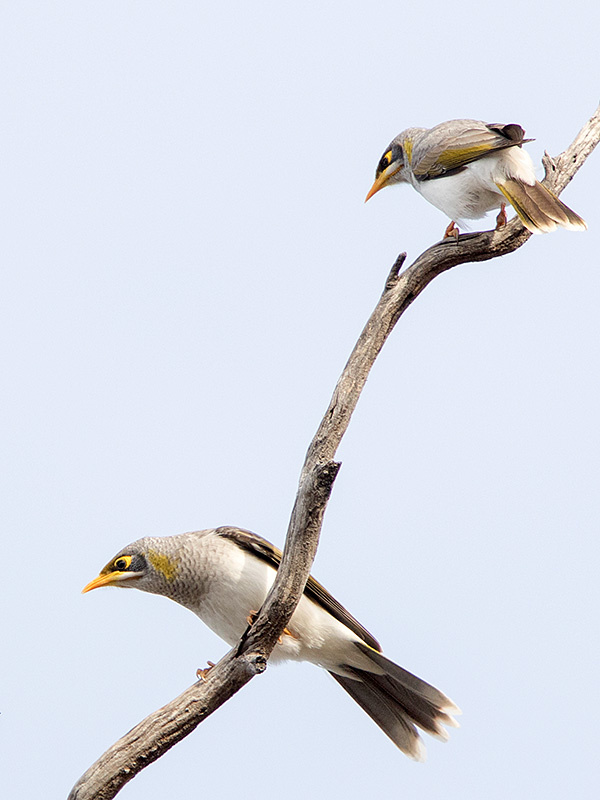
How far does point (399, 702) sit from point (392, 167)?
4.39 meters

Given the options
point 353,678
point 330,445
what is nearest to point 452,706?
point 353,678

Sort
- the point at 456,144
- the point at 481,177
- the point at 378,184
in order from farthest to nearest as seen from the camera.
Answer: the point at 378,184 < the point at 456,144 < the point at 481,177

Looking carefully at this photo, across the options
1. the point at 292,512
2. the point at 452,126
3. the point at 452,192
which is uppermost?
the point at 452,126

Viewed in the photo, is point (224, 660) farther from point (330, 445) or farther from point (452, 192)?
point (452, 192)

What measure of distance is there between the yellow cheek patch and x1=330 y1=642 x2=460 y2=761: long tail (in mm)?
1383

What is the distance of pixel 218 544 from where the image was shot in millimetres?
7043

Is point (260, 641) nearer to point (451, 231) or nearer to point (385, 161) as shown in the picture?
point (451, 231)

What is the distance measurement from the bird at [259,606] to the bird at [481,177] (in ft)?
8.72

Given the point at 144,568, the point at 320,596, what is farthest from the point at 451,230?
the point at 144,568

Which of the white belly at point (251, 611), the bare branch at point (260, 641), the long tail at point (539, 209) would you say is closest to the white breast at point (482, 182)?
the long tail at point (539, 209)

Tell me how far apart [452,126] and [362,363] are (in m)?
2.76

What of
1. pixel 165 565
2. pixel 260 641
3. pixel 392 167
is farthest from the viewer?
pixel 392 167

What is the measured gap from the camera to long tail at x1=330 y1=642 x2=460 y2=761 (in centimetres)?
712

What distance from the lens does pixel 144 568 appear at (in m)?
6.99
